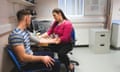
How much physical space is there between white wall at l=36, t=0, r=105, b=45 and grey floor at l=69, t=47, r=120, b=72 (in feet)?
2.62

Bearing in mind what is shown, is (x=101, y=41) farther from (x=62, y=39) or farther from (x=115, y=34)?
(x=62, y=39)

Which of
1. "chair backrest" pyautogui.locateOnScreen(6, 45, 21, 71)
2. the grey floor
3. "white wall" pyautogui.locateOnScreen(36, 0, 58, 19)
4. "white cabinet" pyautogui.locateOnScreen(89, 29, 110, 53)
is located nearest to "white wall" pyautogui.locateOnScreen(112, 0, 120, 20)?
"white cabinet" pyautogui.locateOnScreen(89, 29, 110, 53)

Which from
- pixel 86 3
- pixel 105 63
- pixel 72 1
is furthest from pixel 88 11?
pixel 105 63

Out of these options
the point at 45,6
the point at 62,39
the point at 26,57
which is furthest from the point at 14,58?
the point at 45,6

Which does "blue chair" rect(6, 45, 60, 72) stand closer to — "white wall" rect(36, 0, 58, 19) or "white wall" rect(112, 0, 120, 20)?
"white wall" rect(36, 0, 58, 19)

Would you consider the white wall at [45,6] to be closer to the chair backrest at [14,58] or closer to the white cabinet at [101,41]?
the white cabinet at [101,41]

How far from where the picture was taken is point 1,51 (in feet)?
6.32

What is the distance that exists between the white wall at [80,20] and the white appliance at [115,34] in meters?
0.39

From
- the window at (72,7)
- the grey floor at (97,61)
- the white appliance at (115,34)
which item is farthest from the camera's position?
the window at (72,7)

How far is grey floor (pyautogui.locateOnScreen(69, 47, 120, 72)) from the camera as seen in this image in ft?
11.0

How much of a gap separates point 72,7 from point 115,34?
5.27 ft

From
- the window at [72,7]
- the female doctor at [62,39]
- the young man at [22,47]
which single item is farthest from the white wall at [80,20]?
the young man at [22,47]

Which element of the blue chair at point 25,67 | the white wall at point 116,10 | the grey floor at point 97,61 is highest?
the white wall at point 116,10

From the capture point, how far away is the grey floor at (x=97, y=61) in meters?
3.35
